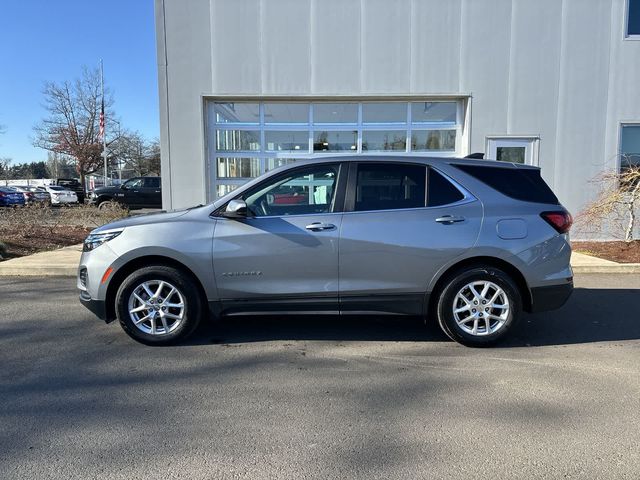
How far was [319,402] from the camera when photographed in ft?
11.5

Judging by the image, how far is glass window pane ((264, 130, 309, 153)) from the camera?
37.1ft

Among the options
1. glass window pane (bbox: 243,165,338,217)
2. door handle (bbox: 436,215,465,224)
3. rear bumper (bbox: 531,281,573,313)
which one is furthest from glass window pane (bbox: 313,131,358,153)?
rear bumper (bbox: 531,281,573,313)

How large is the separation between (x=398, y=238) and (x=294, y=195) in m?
1.10

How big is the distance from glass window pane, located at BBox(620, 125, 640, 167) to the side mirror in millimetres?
10149

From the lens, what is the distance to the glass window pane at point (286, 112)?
11.2 metres

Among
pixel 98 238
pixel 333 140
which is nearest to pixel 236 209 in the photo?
pixel 98 238

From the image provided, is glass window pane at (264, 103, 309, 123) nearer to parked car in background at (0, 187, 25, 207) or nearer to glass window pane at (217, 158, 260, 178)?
glass window pane at (217, 158, 260, 178)

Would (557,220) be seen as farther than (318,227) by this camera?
Yes

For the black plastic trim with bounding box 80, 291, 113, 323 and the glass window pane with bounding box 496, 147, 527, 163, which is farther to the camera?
the glass window pane with bounding box 496, 147, 527, 163

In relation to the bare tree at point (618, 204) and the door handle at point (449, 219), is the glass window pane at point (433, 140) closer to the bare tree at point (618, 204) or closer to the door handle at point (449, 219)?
the bare tree at point (618, 204)

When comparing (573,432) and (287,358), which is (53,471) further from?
(573,432)

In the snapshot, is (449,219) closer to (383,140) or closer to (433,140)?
(383,140)

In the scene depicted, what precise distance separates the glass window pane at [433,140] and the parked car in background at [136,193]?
14.2 m

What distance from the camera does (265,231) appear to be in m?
4.46
